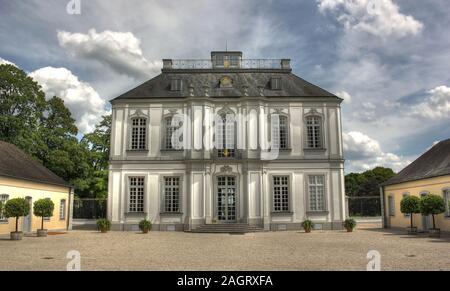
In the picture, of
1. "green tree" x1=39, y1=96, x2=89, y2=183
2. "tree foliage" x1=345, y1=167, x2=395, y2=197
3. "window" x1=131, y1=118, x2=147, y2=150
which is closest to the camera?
"window" x1=131, y1=118, x2=147, y2=150

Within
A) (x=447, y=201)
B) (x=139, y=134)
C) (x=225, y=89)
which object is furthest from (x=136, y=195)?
(x=447, y=201)

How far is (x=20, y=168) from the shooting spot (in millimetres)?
20906

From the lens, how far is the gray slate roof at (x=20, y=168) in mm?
19484

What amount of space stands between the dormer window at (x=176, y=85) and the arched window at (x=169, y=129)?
6.30ft

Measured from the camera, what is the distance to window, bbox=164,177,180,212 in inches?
880

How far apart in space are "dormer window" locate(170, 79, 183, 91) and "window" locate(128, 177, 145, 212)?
554 centimetres

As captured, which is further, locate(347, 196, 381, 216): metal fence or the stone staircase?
locate(347, 196, 381, 216): metal fence

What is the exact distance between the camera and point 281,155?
22.6 meters

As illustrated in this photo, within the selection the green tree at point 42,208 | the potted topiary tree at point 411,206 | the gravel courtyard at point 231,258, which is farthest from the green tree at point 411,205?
the green tree at point 42,208

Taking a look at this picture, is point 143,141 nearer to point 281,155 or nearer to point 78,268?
point 281,155

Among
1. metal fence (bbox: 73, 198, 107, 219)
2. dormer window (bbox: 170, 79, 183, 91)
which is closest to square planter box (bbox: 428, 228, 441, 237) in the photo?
dormer window (bbox: 170, 79, 183, 91)

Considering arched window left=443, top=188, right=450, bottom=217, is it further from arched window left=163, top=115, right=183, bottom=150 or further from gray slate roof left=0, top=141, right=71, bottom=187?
gray slate roof left=0, top=141, right=71, bottom=187
